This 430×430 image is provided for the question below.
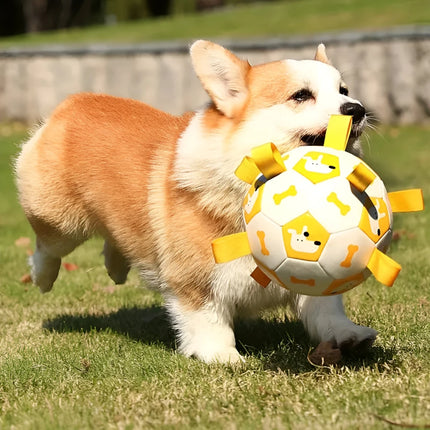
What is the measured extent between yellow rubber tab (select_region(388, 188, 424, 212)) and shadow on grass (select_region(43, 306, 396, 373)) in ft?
2.17

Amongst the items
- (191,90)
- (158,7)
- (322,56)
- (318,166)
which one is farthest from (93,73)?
(158,7)

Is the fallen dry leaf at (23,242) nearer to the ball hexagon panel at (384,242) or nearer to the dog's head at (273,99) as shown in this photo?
the dog's head at (273,99)

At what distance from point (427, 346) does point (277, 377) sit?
739 mm

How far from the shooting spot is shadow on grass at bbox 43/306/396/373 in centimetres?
367

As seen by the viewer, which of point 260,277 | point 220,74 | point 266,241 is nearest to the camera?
point 266,241

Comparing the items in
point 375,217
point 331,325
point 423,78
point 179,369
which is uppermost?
point 375,217

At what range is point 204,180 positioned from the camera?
12.5 ft

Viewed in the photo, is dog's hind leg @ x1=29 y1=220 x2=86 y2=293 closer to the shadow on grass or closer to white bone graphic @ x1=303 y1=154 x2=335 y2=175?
the shadow on grass

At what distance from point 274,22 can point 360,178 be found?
583 inches

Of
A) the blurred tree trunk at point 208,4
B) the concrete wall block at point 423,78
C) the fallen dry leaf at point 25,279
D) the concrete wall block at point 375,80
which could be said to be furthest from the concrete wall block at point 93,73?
the blurred tree trunk at point 208,4

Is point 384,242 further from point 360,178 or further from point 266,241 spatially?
point 266,241

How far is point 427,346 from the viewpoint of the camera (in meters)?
3.70

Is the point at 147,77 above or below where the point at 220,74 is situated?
below

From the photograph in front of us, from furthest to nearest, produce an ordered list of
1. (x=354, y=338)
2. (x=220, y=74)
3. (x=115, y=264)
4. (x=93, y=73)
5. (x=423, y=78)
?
(x=93, y=73) → (x=423, y=78) → (x=115, y=264) → (x=220, y=74) → (x=354, y=338)
